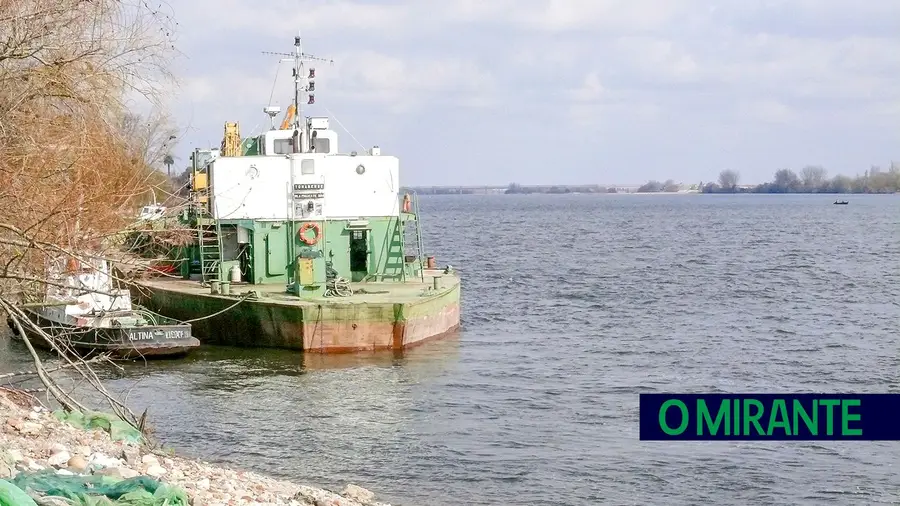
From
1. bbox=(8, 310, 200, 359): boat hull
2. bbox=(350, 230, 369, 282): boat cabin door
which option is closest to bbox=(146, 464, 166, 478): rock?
bbox=(8, 310, 200, 359): boat hull

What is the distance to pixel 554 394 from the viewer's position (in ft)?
77.8

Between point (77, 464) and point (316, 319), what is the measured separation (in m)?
15.3

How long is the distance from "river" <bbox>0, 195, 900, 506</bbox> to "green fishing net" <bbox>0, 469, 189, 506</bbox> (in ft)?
20.2

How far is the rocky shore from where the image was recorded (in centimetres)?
1104

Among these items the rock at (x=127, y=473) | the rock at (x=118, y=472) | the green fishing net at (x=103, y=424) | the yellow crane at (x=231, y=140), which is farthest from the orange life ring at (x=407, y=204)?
the rock at (x=118, y=472)

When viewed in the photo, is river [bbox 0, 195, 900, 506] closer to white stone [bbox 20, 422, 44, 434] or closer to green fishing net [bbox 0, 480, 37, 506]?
white stone [bbox 20, 422, 44, 434]

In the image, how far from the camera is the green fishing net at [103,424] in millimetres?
13570

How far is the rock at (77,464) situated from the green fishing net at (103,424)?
2039 mm

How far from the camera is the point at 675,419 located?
1914cm

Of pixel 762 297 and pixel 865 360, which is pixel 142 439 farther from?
pixel 762 297

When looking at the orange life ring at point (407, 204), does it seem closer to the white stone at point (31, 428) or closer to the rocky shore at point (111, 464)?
the rocky shore at point (111, 464)

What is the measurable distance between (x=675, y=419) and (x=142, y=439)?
9.20m

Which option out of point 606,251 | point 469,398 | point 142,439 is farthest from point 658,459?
point 606,251

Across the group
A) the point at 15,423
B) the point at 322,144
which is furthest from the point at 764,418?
the point at 322,144
